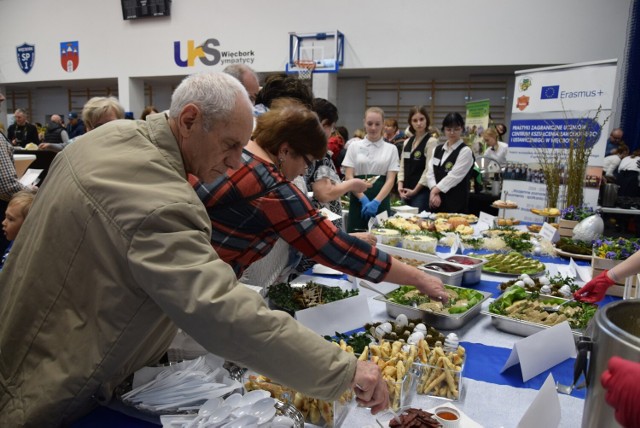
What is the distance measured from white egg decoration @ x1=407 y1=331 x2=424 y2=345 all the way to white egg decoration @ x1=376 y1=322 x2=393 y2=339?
0.08 meters

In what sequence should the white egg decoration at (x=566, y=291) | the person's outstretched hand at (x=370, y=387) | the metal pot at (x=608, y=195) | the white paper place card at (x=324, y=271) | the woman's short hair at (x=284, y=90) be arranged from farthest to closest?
the metal pot at (x=608, y=195) → the woman's short hair at (x=284, y=90) → the white paper place card at (x=324, y=271) → the white egg decoration at (x=566, y=291) → the person's outstretched hand at (x=370, y=387)

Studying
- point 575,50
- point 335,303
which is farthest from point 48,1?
point 335,303

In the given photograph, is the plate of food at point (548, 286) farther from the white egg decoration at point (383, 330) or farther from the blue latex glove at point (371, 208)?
the blue latex glove at point (371, 208)

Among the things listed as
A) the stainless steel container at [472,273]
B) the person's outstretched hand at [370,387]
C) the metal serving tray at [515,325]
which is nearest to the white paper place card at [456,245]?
the stainless steel container at [472,273]

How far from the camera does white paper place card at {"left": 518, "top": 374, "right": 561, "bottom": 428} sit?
0.94 metres

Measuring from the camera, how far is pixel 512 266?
221cm

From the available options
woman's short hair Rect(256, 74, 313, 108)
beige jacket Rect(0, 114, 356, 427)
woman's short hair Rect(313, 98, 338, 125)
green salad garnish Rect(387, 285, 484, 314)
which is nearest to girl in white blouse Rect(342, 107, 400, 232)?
woman's short hair Rect(313, 98, 338, 125)

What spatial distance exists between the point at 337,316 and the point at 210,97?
2.62 ft

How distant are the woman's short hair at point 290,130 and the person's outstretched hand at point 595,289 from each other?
3.34ft

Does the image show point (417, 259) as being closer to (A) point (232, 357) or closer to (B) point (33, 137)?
(A) point (232, 357)

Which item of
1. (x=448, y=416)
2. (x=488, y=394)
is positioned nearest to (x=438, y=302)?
(x=488, y=394)

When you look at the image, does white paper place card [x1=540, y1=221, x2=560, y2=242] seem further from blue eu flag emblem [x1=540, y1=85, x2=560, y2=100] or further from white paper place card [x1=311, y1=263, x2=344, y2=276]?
blue eu flag emblem [x1=540, y1=85, x2=560, y2=100]

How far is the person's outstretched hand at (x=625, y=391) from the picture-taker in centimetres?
52

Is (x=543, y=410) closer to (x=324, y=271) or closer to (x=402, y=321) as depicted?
(x=402, y=321)
